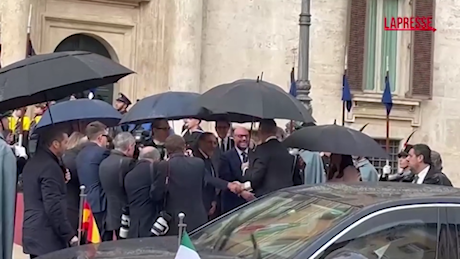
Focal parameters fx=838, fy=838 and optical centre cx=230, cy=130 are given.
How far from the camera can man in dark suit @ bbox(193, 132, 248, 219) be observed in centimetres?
895

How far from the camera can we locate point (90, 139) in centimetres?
934

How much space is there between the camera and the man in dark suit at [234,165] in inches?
363

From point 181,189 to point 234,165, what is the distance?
1.58 meters

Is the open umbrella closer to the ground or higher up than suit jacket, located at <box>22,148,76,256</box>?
higher up

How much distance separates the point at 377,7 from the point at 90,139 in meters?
11.7

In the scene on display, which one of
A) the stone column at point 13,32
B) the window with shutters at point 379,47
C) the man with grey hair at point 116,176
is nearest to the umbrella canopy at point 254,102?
the man with grey hair at point 116,176

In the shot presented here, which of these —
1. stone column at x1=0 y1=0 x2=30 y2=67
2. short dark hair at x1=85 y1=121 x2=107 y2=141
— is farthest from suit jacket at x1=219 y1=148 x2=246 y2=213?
stone column at x1=0 y1=0 x2=30 y2=67

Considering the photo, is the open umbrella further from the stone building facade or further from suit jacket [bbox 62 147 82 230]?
the stone building facade

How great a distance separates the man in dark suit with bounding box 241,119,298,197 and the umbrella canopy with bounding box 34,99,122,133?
2.24 m

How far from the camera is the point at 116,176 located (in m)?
8.70

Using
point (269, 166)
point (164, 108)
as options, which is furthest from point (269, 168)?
point (164, 108)

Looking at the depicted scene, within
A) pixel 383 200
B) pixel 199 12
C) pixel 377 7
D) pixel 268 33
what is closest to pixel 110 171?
pixel 383 200

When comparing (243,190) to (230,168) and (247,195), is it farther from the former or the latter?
(230,168)

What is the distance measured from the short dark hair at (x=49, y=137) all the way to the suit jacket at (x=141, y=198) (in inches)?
43.6
